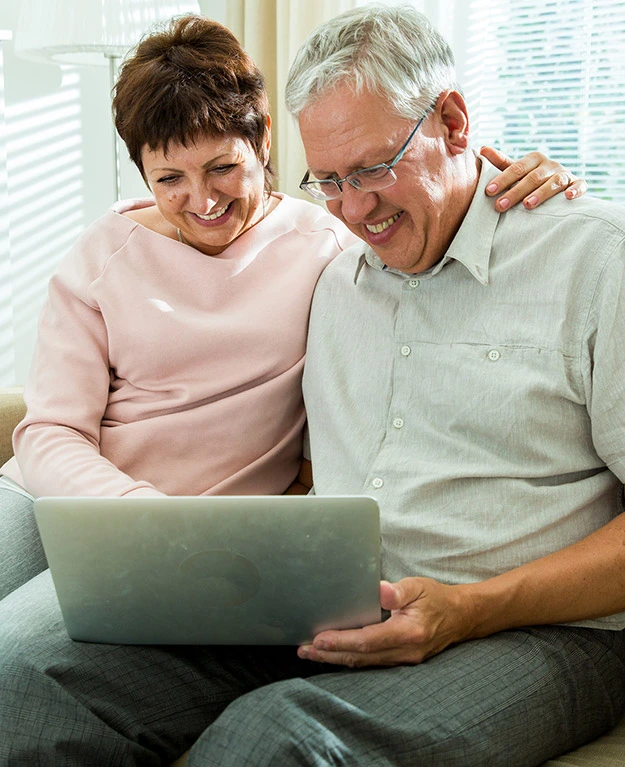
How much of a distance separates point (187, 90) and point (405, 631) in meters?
0.88

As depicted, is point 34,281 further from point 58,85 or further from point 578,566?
point 578,566

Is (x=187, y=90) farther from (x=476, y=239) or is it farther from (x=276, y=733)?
(x=276, y=733)

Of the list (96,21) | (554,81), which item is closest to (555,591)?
(554,81)

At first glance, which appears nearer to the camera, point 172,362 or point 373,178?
point 373,178

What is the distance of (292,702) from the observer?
3.18 ft

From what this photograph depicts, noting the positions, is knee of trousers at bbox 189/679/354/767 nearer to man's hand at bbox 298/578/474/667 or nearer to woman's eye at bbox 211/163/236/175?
man's hand at bbox 298/578/474/667

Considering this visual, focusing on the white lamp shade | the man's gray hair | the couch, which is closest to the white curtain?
the white lamp shade

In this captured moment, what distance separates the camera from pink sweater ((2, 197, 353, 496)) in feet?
5.02

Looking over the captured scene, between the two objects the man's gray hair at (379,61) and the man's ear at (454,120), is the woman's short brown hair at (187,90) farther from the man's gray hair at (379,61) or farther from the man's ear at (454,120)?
the man's ear at (454,120)

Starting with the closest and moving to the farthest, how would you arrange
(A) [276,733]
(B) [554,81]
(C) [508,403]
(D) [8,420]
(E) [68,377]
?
1. (A) [276,733]
2. (C) [508,403]
3. (E) [68,377]
4. (D) [8,420]
5. (B) [554,81]

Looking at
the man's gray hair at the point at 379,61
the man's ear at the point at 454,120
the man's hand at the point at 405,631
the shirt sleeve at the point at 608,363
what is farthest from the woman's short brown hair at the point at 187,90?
the man's hand at the point at 405,631

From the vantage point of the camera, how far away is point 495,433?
122 centimetres

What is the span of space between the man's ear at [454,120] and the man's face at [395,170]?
0.04ft

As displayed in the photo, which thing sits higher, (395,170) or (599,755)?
(395,170)
